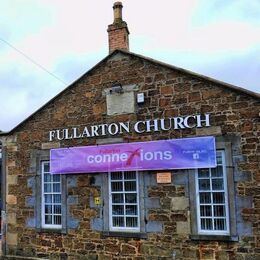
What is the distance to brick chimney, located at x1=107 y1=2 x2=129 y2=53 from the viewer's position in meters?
10.6

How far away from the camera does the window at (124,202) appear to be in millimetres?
9562

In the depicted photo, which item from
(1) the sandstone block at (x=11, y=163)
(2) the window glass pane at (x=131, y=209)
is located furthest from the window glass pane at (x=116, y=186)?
(1) the sandstone block at (x=11, y=163)

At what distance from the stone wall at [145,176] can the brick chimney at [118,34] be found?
0.47 meters

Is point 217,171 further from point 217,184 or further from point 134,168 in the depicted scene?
point 134,168

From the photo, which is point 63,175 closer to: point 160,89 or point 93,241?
point 93,241

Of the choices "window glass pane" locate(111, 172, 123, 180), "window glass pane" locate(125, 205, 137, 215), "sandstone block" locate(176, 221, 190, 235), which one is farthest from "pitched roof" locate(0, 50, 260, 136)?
"window glass pane" locate(125, 205, 137, 215)

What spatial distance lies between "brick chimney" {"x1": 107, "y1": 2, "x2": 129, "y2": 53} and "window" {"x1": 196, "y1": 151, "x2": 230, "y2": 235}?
421cm

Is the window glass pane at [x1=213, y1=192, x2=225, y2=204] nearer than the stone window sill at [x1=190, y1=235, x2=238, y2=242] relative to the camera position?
No

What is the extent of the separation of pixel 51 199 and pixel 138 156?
309 centimetres

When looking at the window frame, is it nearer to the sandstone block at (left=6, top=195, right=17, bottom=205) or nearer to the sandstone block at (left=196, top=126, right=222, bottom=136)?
the sandstone block at (left=196, top=126, right=222, bottom=136)

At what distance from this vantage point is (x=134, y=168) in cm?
951

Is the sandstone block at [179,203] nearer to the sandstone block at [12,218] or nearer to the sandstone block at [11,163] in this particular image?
the sandstone block at [12,218]

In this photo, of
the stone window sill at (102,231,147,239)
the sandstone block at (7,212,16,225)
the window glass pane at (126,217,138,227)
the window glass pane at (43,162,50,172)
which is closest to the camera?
the stone window sill at (102,231,147,239)

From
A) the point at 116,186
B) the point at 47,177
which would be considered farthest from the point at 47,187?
the point at 116,186
